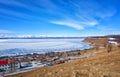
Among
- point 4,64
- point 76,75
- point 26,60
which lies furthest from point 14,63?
point 76,75

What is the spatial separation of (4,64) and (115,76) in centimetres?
3387

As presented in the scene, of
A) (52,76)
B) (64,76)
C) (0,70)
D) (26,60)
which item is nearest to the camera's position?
(64,76)

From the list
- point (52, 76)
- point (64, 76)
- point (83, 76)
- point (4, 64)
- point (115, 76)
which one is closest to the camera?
point (115, 76)

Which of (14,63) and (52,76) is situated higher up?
(52,76)

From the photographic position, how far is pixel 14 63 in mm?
40719

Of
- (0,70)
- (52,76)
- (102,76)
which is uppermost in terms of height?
(102,76)

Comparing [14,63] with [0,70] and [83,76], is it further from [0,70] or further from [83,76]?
[83,76]

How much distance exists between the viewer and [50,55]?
5875cm

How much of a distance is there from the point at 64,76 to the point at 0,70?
1089 inches

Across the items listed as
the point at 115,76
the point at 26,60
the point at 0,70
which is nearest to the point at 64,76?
the point at 115,76

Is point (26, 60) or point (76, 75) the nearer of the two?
point (76, 75)

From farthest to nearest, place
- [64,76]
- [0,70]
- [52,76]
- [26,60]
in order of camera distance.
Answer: [26,60] → [0,70] → [52,76] → [64,76]

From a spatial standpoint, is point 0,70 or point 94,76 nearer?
point 94,76

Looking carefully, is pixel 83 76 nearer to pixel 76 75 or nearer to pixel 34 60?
pixel 76 75
